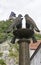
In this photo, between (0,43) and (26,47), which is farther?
(0,43)

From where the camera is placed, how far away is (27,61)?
6.70 m

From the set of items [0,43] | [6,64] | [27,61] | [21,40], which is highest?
[21,40]

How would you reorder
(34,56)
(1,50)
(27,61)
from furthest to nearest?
(1,50), (34,56), (27,61)

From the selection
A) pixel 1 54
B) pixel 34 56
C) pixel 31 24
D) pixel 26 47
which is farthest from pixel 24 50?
pixel 1 54

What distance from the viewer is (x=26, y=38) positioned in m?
6.92

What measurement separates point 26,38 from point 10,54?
39.9 metres

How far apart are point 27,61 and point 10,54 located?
40039 millimetres

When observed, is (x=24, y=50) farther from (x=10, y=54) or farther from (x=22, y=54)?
(x=10, y=54)

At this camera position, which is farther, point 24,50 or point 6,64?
point 6,64

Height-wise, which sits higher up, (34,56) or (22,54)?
(22,54)

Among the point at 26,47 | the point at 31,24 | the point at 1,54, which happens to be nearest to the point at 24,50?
the point at 26,47

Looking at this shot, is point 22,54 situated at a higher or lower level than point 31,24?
lower

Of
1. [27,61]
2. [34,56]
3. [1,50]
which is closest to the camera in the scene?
[27,61]

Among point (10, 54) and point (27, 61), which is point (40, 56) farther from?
point (27, 61)
